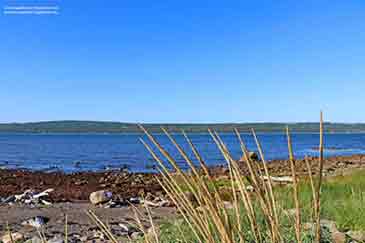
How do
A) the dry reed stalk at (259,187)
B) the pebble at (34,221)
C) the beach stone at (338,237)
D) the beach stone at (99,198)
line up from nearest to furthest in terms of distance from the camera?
the dry reed stalk at (259,187) < the beach stone at (338,237) < the pebble at (34,221) < the beach stone at (99,198)

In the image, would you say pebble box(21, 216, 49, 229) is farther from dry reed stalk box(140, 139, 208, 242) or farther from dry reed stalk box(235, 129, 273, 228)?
dry reed stalk box(235, 129, 273, 228)

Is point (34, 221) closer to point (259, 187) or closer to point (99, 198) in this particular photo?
point (99, 198)

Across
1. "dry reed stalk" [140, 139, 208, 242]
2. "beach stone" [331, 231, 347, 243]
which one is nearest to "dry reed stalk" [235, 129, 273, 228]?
"dry reed stalk" [140, 139, 208, 242]

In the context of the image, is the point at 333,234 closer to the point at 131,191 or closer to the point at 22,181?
the point at 131,191

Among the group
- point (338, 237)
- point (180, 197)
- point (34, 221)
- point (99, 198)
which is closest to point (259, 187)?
point (180, 197)

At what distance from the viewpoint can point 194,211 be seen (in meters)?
1.04

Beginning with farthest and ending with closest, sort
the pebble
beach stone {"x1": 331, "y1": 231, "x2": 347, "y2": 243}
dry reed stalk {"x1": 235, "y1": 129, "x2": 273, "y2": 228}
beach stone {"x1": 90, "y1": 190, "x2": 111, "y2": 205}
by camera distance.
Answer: beach stone {"x1": 90, "y1": 190, "x2": 111, "y2": 205}
the pebble
beach stone {"x1": 331, "y1": 231, "x2": 347, "y2": 243}
dry reed stalk {"x1": 235, "y1": 129, "x2": 273, "y2": 228}

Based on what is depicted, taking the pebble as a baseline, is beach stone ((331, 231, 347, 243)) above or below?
above

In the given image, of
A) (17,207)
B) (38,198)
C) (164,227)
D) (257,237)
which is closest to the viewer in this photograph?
(257,237)

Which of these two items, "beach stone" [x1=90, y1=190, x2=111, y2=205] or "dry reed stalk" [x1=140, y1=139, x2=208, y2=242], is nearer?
"dry reed stalk" [x1=140, y1=139, x2=208, y2=242]

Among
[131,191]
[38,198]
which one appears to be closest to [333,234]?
[38,198]

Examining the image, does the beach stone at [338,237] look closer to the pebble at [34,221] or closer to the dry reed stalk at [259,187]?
the dry reed stalk at [259,187]

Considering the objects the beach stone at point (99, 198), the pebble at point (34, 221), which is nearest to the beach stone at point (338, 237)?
the pebble at point (34, 221)

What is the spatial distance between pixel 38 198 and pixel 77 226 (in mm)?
4918
